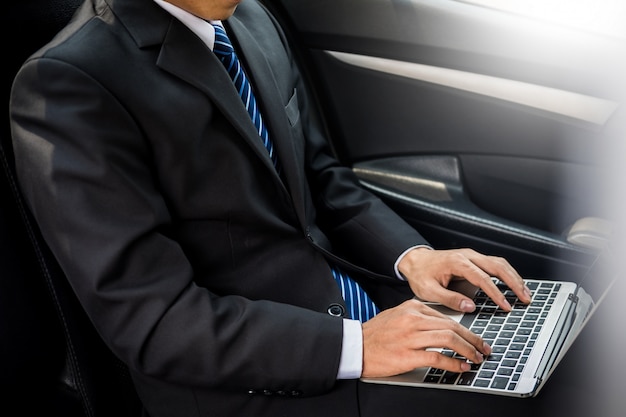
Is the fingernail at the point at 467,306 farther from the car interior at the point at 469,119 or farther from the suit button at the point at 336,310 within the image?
the car interior at the point at 469,119

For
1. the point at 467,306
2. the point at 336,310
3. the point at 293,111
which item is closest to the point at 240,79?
the point at 293,111

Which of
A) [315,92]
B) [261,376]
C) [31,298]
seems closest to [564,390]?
[261,376]

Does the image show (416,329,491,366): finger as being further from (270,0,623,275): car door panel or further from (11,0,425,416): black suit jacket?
(270,0,623,275): car door panel

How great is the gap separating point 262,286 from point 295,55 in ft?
2.55

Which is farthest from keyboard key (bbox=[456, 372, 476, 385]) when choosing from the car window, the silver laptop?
the car window

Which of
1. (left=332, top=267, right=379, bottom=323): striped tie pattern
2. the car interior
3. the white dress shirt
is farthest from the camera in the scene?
the car interior

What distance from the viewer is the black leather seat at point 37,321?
1.33 meters

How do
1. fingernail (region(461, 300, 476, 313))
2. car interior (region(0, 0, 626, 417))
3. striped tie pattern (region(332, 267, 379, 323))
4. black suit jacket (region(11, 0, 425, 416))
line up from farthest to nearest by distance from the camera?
car interior (region(0, 0, 626, 417))
striped tie pattern (region(332, 267, 379, 323))
fingernail (region(461, 300, 476, 313))
black suit jacket (region(11, 0, 425, 416))

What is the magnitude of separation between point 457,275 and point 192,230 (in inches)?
17.8

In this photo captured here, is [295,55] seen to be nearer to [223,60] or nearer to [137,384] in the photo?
[223,60]

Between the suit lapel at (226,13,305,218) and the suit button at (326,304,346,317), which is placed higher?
the suit lapel at (226,13,305,218)

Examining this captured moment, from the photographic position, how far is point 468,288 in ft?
4.99

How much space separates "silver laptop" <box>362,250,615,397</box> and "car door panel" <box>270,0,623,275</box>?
364 millimetres

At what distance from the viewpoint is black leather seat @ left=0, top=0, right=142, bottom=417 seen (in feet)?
4.36
